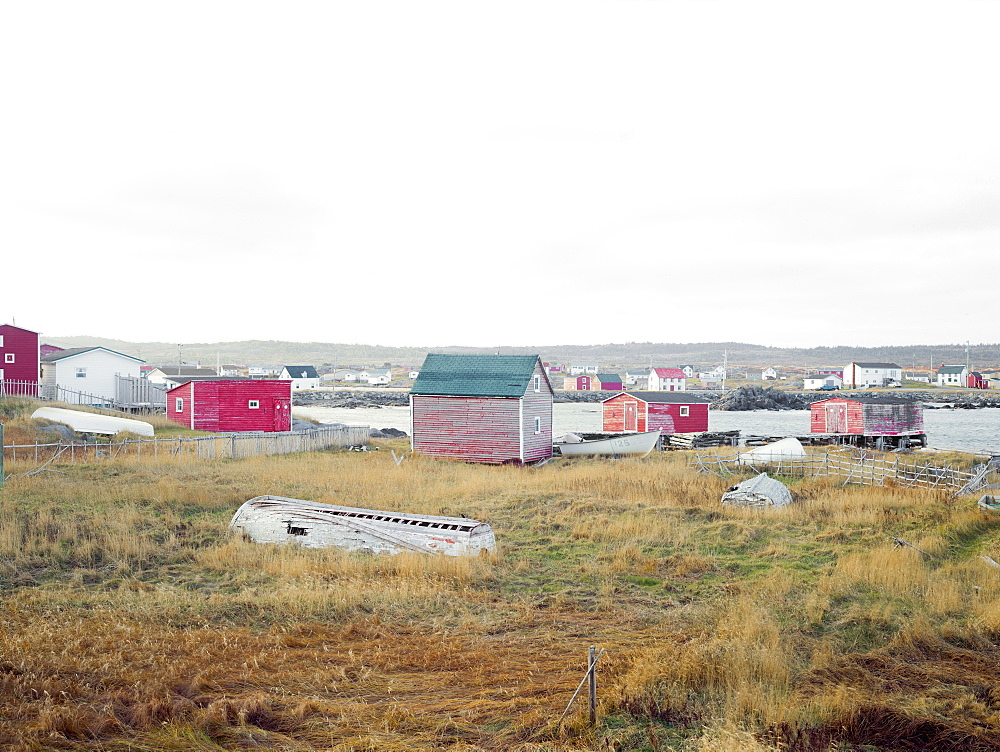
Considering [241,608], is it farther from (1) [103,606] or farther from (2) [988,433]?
(2) [988,433]

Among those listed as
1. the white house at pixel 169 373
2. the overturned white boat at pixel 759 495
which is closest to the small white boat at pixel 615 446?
the overturned white boat at pixel 759 495

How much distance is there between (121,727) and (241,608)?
4.09 meters

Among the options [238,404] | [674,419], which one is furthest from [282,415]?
[674,419]

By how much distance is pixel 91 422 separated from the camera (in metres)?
37.0

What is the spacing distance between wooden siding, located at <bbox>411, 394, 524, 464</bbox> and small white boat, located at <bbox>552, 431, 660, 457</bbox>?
555cm

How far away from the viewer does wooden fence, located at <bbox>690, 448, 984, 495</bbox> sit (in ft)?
82.8

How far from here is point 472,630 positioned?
1010 centimetres

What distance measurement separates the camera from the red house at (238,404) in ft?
140

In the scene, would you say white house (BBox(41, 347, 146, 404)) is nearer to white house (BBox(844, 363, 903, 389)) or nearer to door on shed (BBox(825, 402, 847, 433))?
door on shed (BBox(825, 402, 847, 433))

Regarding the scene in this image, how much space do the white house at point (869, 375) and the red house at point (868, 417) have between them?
395 ft

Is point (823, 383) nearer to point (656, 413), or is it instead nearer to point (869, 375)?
point (869, 375)

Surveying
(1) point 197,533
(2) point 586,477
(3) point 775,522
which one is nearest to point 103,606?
(1) point 197,533

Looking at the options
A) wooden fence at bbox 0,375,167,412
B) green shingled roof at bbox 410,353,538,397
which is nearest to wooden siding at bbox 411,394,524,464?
green shingled roof at bbox 410,353,538,397

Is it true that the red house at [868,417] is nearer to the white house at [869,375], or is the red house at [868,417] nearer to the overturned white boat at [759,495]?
the overturned white boat at [759,495]
